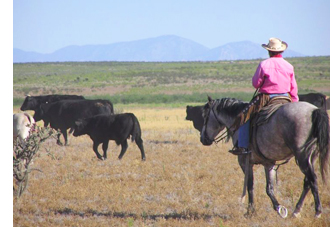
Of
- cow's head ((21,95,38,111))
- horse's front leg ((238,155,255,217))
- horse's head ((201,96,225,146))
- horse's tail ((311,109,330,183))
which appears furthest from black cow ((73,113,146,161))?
cow's head ((21,95,38,111))

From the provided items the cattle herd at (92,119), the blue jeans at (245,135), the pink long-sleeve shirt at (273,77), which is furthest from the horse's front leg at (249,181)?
the cattle herd at (92,119)

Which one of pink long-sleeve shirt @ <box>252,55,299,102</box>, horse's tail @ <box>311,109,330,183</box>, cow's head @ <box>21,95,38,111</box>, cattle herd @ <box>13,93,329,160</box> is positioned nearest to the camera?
horse's tail @ <box>311,109,330,183</box>

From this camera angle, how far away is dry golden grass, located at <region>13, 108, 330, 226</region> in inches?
322

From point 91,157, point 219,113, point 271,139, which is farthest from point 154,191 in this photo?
point 91,157

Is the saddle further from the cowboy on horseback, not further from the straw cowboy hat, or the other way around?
the straw cowboy hat

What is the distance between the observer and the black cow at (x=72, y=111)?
18.7 metres

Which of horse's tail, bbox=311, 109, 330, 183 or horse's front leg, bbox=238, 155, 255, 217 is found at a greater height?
horse's tail, bbox=311, 109, 330, 183

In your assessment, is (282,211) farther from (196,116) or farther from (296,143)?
(196,116)

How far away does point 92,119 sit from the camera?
15.4 metres

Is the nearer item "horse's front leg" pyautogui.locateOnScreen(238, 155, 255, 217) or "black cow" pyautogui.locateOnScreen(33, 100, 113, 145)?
"horse's front leg" pyautogui.locateOnScreen(238, 155, 255, 217)

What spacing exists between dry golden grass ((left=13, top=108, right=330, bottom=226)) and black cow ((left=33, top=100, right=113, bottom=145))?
11.1 ft

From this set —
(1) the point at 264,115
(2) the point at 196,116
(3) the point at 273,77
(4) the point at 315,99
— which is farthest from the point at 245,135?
(4) the point at 315,99

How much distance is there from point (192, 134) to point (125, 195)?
10.9 m

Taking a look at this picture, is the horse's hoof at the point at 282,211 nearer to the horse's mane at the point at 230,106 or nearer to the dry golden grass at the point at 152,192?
the dry golden grass at the point at 152,192
